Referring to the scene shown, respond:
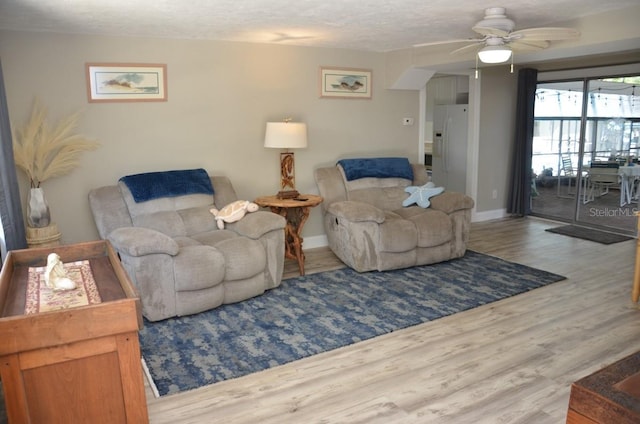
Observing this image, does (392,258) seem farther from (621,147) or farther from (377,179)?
(621,147)

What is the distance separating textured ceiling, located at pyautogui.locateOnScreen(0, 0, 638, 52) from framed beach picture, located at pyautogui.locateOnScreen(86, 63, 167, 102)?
0.28 metres

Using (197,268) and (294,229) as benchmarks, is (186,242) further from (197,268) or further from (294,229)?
(294,229)

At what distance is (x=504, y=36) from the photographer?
11.2 feet

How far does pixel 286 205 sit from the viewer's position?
439cm

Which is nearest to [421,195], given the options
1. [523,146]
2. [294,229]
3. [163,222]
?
[294,229]

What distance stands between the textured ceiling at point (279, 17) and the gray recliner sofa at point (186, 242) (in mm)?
1261

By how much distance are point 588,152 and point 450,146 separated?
1.79 metres

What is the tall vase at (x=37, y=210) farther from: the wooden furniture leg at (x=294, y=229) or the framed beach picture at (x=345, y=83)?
the framed beach picture at (x=345, y=83)

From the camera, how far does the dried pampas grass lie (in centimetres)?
371

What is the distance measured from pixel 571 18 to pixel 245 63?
2.87 meters

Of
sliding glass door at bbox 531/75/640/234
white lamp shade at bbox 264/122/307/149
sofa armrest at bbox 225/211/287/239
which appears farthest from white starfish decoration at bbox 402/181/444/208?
sliding glass door at bbox 531/75/640/234

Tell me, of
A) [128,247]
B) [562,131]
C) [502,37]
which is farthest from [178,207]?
[562,131]

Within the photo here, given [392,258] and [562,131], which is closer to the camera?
[392,258]

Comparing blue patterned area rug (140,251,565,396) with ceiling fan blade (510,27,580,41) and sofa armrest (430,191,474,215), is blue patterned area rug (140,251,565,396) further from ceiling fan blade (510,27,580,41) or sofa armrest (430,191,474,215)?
ceiling fan blade (510,27,580,41)
